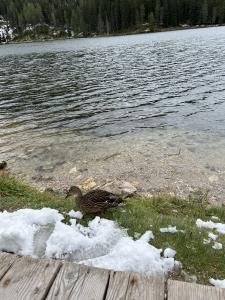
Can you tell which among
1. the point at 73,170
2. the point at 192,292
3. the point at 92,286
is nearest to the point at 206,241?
the point at 192,292

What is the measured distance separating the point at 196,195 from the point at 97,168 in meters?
4.33

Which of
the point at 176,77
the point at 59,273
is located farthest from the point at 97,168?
the point at 176,77

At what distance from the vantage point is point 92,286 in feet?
13.3

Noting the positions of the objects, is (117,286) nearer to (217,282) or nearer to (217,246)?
(217,282)

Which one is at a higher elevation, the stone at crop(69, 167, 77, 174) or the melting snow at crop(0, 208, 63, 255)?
the melting snow at crop(0, 208, 63, 255)

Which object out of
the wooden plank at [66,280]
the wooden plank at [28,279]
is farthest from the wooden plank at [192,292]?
the wooden plank at [28,279]

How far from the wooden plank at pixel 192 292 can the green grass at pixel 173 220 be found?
3.58 feet

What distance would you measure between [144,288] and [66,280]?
900mm

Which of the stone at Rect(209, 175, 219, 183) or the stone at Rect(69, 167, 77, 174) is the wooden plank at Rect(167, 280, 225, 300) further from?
the stone at Rect(69, 167, 77, 174)

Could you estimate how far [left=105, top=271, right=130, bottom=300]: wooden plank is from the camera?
391 cm

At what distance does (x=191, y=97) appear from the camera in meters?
27.5

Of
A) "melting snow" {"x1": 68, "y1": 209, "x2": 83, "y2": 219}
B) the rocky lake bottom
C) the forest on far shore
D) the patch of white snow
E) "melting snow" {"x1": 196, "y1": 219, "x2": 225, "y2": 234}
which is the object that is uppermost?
"melting snow" {"x1": 68, "y1": 209, "x2": 83, "y2": 219}

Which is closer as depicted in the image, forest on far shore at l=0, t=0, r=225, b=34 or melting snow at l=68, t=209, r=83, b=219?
melting snow at l=68, t=209, r=83, b=219

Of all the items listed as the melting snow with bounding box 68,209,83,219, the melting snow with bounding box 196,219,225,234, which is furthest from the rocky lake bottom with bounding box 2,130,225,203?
the melting snow with bounding box 68,209,83,219
